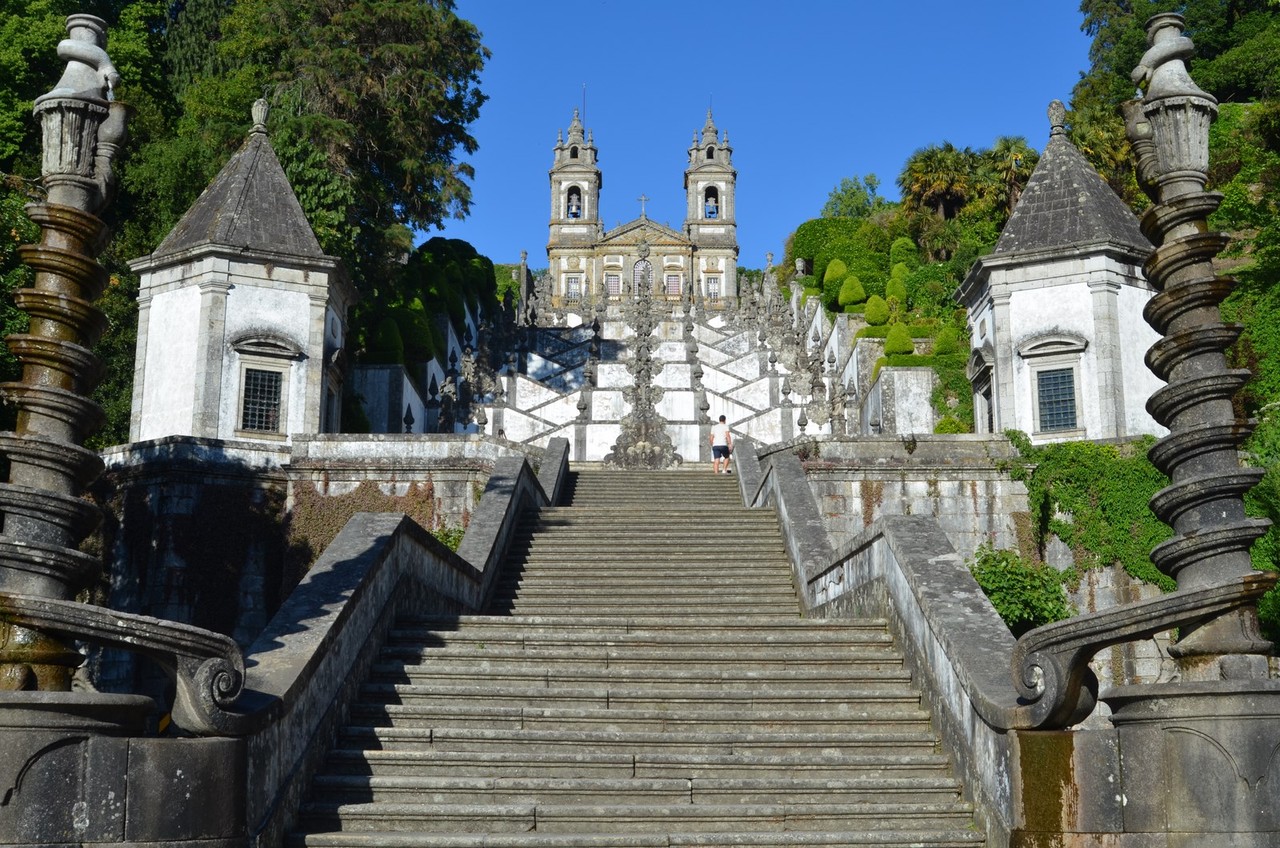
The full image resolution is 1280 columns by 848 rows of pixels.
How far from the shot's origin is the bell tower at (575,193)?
9238cm

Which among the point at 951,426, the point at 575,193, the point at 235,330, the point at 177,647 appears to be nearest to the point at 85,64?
the point at 177,647

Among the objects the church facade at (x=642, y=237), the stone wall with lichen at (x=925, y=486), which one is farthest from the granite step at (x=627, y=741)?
the church facade at (x=642, y=237)

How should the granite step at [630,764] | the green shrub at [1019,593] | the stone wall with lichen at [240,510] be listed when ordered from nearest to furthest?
the granite step at [630,764], the green shrub at [1019,593], the stone wall with lichen at [240,510]

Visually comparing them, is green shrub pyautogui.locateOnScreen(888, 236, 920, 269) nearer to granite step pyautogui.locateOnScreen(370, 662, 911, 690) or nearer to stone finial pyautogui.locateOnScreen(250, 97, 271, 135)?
stone finial pyautogui.locateOnScreen(250, 97, 271, 135)

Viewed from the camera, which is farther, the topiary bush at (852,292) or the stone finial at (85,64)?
the topiary bush at (852,292)

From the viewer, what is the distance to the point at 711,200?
93375mm

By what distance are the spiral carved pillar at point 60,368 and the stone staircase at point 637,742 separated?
2.19 m

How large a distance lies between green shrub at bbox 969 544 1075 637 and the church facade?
223 feet

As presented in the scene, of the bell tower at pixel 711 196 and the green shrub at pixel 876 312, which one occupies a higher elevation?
the bell tower at pixel 711 196

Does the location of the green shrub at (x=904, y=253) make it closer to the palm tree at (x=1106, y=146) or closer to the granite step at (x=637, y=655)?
the palm tree at (x=1106, y=146)

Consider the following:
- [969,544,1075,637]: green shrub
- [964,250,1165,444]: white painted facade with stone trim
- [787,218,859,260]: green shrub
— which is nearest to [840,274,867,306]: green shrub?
[787,218,859,260]: green shrub

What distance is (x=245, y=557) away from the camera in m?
20.9

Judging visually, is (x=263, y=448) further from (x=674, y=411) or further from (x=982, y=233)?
(x=982, y=233)

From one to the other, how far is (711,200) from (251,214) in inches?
2841
